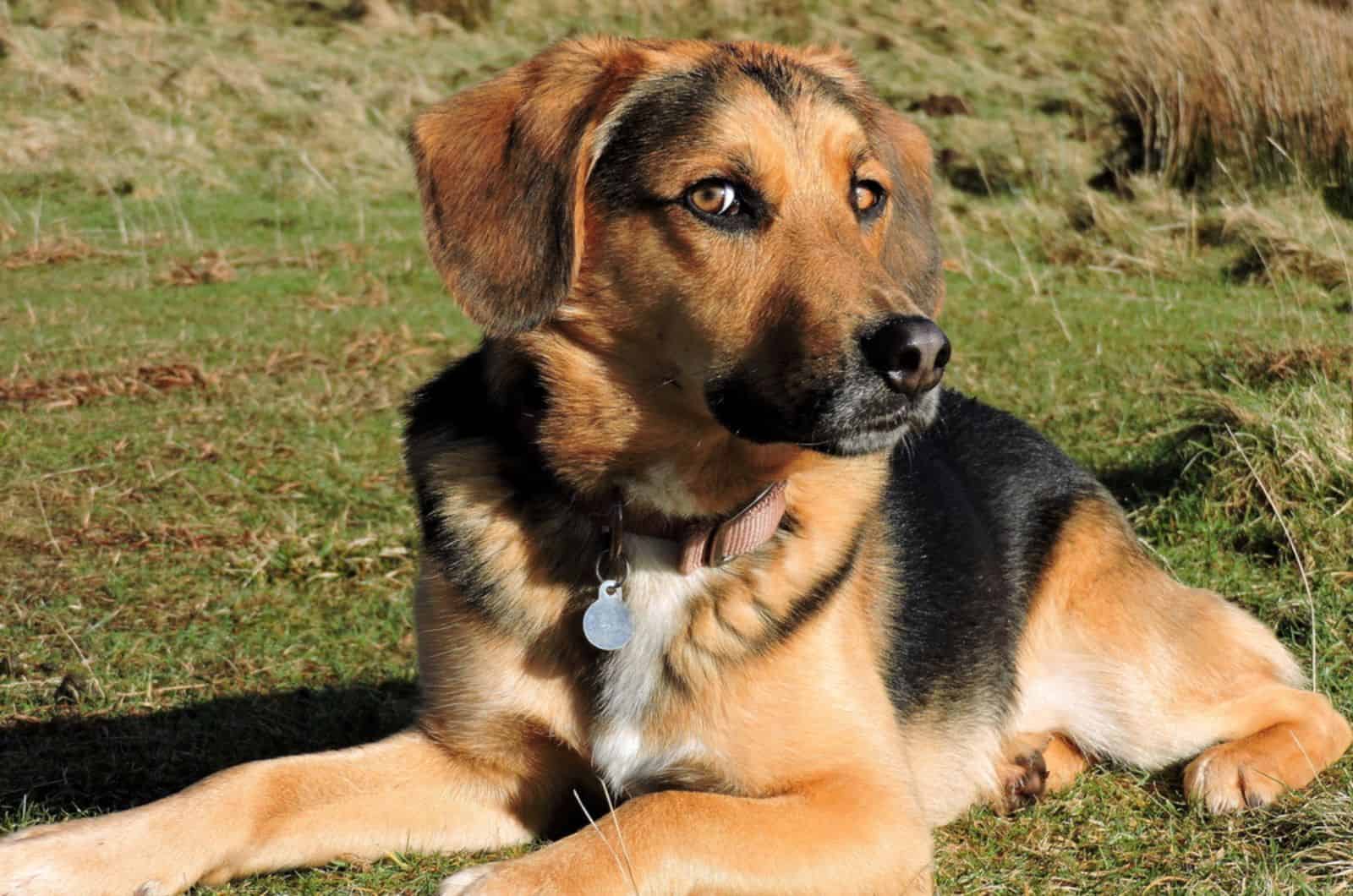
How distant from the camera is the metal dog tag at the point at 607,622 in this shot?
3.22 meters

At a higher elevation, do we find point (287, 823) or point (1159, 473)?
point (287, 823)

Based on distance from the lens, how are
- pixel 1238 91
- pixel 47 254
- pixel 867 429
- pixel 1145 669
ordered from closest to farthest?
pixel 867 429 < pixel 1145 669 < pixel 47 254 < pixel 1238 91

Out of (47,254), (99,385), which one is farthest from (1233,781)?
(47,254)

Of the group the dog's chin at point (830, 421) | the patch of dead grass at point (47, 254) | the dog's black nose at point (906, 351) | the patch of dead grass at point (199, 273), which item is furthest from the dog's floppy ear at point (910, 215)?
the patch of dead grass at point (47, 254)

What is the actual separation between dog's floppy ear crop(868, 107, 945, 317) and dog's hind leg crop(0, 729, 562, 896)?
→ 5.65 ft

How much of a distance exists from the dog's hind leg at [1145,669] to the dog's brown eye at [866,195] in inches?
56.1

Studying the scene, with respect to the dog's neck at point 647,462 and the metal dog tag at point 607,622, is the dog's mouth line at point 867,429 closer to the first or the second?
the dog's neck at point 647,462

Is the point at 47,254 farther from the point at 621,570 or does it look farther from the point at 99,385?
the point at 621,570

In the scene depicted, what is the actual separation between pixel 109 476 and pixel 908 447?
13.1ft

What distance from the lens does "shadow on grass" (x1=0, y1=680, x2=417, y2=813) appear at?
12.4ft

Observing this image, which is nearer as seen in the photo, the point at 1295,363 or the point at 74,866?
the point at 74,866

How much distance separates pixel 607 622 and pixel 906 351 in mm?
928

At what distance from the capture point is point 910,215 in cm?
399

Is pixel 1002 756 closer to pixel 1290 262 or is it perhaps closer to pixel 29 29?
pixel 1290 262
